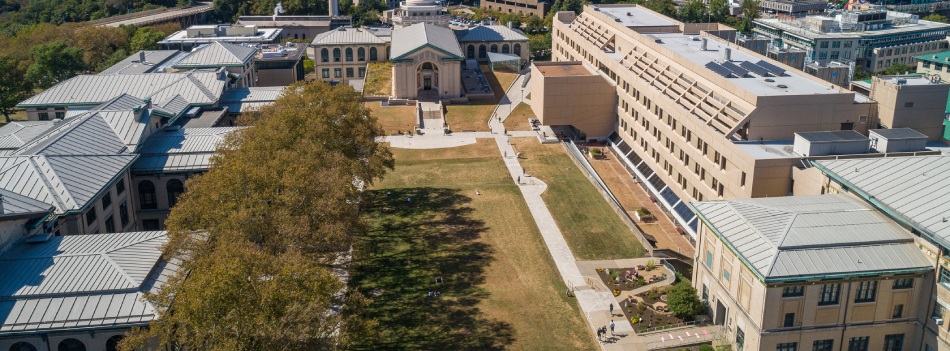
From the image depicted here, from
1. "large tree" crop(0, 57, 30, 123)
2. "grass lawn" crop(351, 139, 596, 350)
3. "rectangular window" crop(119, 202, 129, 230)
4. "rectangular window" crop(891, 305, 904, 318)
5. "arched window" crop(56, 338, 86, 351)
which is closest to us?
"arched window" crop(56, 338, 86, 351)

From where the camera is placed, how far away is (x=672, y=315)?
64500 mm

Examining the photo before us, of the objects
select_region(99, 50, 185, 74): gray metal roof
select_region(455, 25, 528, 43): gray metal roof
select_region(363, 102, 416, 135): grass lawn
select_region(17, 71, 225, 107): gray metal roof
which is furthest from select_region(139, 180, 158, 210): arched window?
select_region(455, 25, 528, 43): gray metal roof

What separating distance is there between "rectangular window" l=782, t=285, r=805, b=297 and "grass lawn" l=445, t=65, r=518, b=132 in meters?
75.8

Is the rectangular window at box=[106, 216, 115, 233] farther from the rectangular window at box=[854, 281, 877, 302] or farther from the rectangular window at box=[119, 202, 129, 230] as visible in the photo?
the rectangular window at box=[854, 281, 877, 302]

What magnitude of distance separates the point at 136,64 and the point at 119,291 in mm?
89989

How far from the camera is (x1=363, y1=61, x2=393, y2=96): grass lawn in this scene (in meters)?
143

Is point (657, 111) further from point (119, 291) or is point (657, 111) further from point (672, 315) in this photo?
point (119, 291)

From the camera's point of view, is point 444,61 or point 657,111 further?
point 444,61

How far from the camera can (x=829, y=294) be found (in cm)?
5453

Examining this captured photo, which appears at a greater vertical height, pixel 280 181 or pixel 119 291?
pixel 280 181

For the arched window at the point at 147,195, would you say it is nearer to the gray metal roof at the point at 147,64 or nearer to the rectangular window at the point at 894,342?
the gray metal roof at the point at 147,64

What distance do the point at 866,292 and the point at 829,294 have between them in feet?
9.78

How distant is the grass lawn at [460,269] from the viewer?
6253 centimetres

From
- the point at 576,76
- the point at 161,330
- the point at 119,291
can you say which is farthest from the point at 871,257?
the point at 576,76
